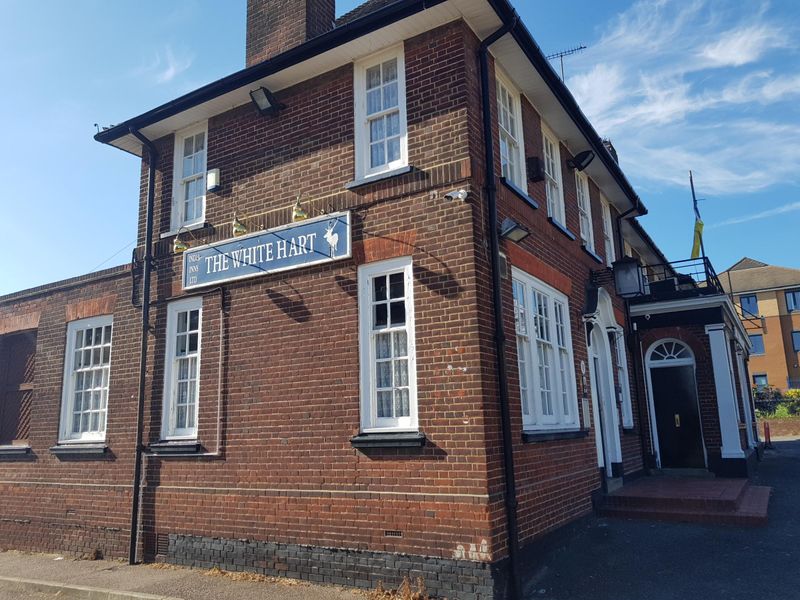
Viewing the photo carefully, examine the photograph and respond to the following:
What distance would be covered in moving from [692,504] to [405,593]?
16.9 feet

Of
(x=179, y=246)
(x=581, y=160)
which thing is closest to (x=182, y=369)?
(x=179, y=246)

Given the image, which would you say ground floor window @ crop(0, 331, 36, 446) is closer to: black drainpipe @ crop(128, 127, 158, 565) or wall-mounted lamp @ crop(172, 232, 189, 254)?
black drainpipe @ crop(128, 127, 158, 565)

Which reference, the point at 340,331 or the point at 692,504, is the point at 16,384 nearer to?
the point at 340,331

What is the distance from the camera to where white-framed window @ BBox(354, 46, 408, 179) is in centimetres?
770

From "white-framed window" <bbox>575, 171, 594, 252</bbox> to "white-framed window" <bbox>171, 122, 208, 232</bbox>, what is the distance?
678 cm

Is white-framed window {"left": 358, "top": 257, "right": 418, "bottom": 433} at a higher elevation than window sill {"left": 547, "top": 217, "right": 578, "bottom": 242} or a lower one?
lower

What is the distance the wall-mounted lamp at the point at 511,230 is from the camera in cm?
727

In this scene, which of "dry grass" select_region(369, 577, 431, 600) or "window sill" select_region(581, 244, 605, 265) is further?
"window sill" select_region(581, 244, 605, 265)

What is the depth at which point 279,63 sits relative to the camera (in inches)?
328

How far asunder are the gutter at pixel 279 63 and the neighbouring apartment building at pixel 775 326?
44705 mm

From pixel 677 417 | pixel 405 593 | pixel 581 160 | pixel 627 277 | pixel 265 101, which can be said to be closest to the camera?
pixel 405 593

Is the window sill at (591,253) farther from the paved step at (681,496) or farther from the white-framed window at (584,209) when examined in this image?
the paved step at (681,496)

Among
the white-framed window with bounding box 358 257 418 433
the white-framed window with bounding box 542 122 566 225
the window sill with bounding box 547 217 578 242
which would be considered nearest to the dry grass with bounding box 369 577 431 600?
the white-framed window with bounding box 358 257 418 433

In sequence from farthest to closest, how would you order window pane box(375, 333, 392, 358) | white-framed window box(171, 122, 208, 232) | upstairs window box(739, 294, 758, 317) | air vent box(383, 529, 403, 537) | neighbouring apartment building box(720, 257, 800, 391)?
upstairs window box(739, 294, 758, 317)
neighbouring apartment building box(720, 257, 800, 391)
white-framed window box(171, 122, 208, 232)
window pane box(375, 333, 392, 358)
air vent box(383, 529, 403, 537)
